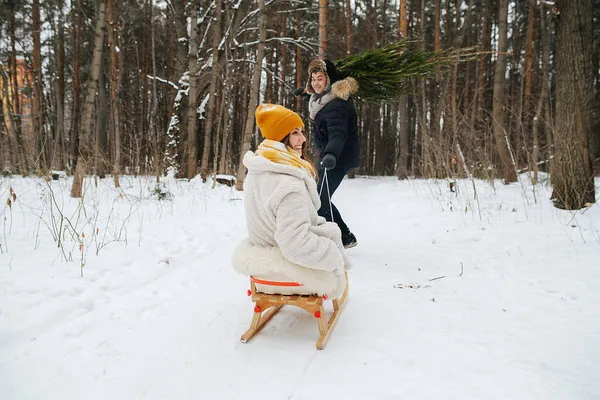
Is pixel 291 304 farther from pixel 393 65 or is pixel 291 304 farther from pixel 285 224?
pixel 393 65

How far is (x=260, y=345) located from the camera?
7.28 ft

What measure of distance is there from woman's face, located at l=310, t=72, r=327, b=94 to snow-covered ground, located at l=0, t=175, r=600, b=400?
183cm

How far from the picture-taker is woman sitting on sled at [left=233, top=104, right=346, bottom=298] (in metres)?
2.02

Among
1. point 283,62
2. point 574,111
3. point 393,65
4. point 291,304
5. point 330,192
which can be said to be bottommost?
point 291,304

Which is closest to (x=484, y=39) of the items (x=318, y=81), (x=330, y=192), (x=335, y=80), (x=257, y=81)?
(x=257, y=81)

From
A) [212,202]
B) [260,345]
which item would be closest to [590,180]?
[260,345]

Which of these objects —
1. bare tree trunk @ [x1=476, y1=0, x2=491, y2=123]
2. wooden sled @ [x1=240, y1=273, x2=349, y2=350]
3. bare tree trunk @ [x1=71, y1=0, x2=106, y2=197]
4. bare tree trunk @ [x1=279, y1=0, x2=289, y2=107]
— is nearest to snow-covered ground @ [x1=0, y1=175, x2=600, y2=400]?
wooden sled @ [x1=240, y1=273, x2=349, y2=350]

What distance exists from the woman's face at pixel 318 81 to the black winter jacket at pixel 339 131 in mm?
190

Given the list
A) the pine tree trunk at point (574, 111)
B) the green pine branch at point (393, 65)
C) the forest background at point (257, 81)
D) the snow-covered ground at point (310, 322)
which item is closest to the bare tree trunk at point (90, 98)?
the forest background at point (257, 81)

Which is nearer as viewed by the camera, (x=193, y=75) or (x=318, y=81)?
(x=318, y=81)

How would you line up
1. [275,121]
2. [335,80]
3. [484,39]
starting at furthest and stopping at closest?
1. [484,39]
2. [335,80]
3. [275,121]

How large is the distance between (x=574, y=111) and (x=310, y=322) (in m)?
4.86

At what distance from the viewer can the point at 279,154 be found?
2.16 metres

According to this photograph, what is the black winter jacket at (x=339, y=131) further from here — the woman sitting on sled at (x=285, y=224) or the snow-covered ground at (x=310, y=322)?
the woman sitting on sled at (x=285, y=224)
